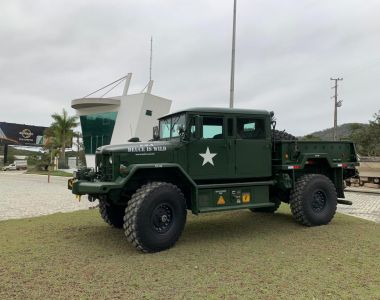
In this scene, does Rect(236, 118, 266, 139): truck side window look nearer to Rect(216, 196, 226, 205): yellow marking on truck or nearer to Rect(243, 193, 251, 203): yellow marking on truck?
Rect(243, 193, 251, 203): yellow marking on truck

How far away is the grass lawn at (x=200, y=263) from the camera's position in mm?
4867

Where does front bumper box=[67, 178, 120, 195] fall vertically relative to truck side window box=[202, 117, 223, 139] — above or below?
below

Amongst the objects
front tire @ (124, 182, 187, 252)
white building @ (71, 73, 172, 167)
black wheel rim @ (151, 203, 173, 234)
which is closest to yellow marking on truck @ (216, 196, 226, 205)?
front tire @ (124, 182, 187, 252)

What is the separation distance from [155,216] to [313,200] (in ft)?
12.8

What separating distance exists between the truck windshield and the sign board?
7385 centimetres

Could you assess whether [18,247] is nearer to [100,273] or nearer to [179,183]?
[100,273]

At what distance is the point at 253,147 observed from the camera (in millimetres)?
8258

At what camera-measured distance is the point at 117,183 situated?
21.6ft

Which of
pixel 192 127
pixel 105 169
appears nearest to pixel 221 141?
pixel 192 127

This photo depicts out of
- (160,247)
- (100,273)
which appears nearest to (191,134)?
(160,247)

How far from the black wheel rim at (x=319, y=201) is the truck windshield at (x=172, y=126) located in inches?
135

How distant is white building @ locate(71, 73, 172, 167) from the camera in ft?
121

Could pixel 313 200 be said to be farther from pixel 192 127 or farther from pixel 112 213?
pixel 112 213

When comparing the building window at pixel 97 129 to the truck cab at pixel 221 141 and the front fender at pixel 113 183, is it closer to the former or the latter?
the truck cab at pixel 221 141
